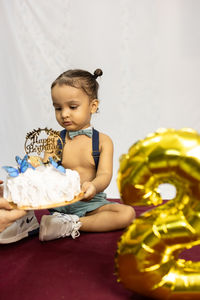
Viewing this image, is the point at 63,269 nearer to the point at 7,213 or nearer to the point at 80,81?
the point at 7,213

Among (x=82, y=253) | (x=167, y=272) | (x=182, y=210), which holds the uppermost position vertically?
(x=182, y=210)

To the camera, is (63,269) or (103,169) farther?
(103,169)

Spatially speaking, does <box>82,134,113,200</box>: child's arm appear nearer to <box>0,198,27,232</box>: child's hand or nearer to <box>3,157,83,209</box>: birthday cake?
<box>3,157,83,209</box>: birthday cake

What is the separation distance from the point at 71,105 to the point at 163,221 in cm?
71

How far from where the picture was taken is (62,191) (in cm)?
105

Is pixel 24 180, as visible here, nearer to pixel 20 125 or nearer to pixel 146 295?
pixel 146 295

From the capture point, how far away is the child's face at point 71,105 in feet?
4.26

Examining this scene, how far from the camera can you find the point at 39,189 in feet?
3.39

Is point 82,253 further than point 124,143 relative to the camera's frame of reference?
No

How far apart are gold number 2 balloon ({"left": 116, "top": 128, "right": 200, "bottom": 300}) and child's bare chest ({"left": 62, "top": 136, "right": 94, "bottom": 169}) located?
1.99 feet

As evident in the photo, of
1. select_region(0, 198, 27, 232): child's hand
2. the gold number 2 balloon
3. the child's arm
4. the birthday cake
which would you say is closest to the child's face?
the child's arm

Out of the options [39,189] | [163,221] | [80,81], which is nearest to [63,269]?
[39,189]

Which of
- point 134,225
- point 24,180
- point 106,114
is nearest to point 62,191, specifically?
point 24,180

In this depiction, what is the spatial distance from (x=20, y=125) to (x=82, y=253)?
1484 mm
